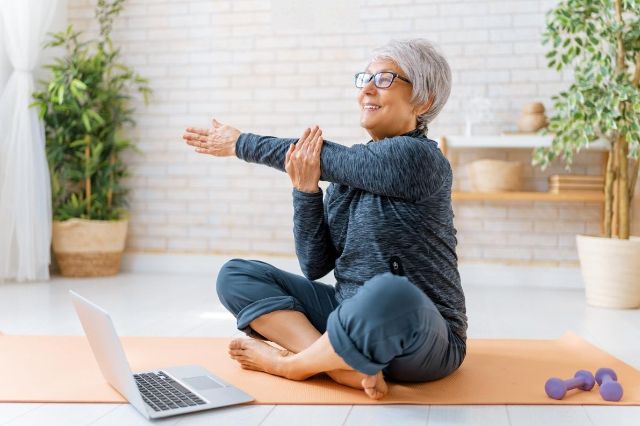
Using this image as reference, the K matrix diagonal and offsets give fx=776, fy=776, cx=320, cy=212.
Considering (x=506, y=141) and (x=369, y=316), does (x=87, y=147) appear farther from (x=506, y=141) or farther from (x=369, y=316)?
(x=369, y=316)

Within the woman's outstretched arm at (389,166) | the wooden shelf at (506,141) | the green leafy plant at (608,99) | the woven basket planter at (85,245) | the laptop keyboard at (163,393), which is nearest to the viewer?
the laptop keyboard at (163,393)

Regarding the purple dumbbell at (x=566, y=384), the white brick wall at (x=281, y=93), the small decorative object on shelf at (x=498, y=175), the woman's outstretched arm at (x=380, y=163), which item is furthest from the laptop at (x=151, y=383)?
the white brick wall at (x=281, y=93)

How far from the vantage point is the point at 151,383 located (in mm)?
1960

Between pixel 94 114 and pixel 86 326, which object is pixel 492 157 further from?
pixel 86 326

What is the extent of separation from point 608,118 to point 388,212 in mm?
1984

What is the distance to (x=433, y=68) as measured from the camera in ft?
6.56

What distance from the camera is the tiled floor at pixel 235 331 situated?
68.9 inches

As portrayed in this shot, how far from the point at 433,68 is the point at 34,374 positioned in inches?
53.4

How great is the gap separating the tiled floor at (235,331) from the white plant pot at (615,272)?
101 millimetres

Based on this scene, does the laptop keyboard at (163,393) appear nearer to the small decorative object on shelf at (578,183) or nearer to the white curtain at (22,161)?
the white curtain at (22,161)

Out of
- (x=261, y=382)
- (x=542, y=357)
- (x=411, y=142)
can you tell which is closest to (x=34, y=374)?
(x=261, y=382)

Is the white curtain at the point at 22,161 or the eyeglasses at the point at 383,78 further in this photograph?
the white curtain at the point at 22,161

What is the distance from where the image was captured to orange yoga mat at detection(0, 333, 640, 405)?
1.91m

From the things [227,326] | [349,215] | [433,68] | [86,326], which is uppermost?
[433,68]
